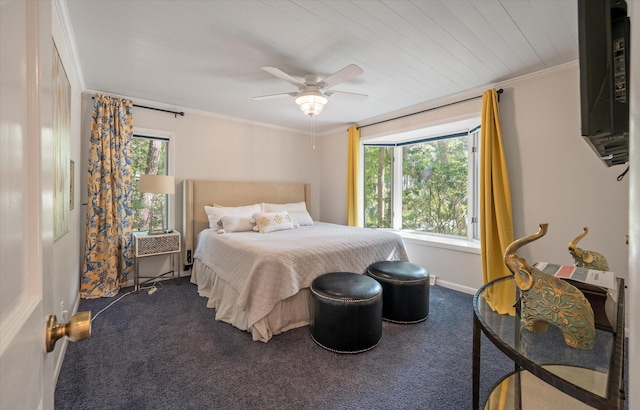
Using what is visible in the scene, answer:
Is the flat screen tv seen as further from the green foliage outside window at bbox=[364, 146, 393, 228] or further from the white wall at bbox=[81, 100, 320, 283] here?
the white wall at bbox=[81, 100, 320, 283]

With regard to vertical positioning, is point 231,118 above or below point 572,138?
above

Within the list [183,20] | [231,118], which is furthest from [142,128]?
[183,20]

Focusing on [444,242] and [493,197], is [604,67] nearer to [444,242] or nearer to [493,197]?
[493,197]

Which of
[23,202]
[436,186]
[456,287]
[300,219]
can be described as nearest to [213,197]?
[300,219]

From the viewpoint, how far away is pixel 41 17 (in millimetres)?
531

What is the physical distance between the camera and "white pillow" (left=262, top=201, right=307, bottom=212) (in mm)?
4234

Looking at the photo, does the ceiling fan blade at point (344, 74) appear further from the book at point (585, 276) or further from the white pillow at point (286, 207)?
the white pillow at point (286, 207)

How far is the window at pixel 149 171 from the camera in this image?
3617mm

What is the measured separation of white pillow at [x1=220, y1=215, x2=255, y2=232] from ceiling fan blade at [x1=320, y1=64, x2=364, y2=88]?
201 centimetres

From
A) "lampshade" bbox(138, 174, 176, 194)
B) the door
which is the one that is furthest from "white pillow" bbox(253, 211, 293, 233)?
the door

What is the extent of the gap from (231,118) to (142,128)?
1.24 m

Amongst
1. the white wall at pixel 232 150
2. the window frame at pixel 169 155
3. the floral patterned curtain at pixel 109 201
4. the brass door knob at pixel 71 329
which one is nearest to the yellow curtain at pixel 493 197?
the white wall at pixel 232 150

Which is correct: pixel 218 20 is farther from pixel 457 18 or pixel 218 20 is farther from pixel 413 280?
pixel 413 280

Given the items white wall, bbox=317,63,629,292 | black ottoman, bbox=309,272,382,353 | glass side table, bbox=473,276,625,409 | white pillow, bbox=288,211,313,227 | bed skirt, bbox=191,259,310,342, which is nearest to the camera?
glass side table, bbox=473,276,625,409
